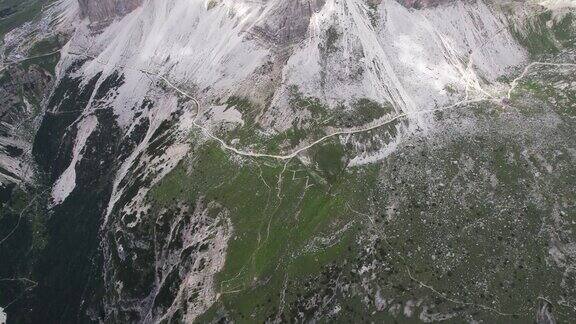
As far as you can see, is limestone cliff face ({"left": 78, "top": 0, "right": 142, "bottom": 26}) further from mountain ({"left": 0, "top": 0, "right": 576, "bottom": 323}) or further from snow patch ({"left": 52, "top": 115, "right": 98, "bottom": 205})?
snow patch ({"left": 52, "top": 115, "right": 98, "bottom": 205})

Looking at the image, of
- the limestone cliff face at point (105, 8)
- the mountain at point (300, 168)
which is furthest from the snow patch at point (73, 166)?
the limestone cliff face at point (105, 8)

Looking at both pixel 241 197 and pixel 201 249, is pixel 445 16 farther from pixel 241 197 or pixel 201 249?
pixel 201 249

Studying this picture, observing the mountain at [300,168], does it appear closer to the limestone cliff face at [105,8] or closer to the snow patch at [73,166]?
the snow patch at [73,166]

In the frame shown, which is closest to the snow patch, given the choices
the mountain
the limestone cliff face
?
the mountain

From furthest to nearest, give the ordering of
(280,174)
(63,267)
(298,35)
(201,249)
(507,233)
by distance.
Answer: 1. (298,35)
2. (63,267)
3. (280,174)
4. (201,249)
5. (507,233)

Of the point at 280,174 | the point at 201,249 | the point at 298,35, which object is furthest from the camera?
the point at 298,35

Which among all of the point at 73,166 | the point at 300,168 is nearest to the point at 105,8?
the point at 73,166

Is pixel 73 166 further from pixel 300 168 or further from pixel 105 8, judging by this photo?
pixel 300 168

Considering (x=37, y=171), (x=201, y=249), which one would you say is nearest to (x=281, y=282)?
(x=201, y=249)
